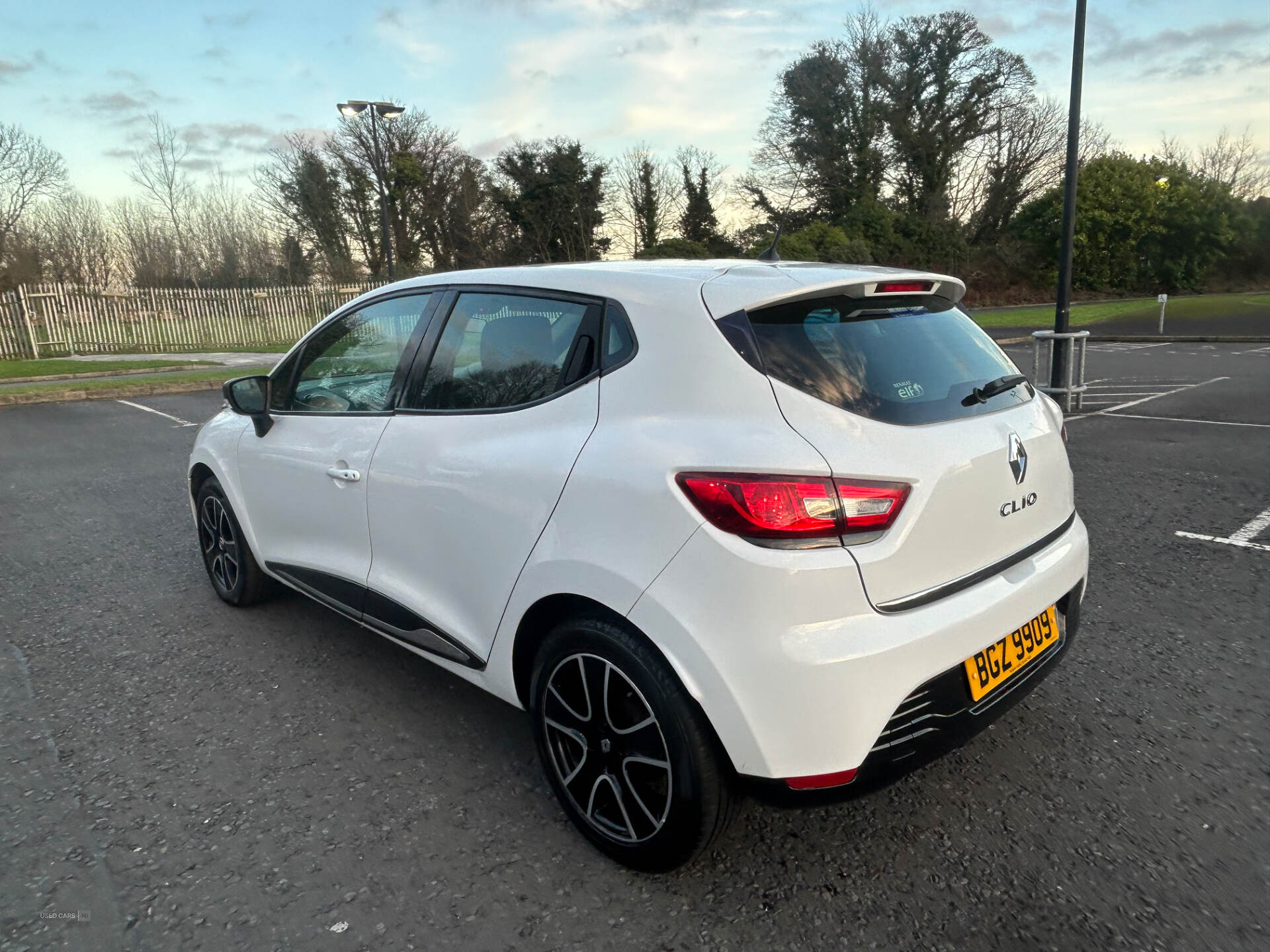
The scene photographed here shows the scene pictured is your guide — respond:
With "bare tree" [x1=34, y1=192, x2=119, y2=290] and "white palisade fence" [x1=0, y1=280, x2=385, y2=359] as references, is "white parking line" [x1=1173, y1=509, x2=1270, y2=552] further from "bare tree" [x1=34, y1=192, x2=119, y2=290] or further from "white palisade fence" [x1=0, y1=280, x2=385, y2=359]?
"bare tree" [x1=34, y1=192, x2=119, y2=290]

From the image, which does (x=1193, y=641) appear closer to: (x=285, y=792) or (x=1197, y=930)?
(x=1197, y=930)

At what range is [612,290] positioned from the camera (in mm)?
2389

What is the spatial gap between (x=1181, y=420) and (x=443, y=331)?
9.14 meters

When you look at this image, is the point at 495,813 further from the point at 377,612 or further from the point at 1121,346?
the point at 1121,346

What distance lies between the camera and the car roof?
2217 mm

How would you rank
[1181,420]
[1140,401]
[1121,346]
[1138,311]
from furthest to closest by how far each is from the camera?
[1138,311]
[1121,346]
[1140,401]
[1181,420]

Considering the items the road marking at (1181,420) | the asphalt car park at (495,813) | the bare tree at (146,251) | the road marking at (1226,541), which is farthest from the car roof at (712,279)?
the bare tree at (146,251)

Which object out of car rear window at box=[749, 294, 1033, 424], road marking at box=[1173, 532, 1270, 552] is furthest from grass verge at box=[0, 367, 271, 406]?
car rear window at box=[749, 294, 1033, 424]

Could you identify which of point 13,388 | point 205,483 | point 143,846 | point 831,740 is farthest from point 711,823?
point 13,388

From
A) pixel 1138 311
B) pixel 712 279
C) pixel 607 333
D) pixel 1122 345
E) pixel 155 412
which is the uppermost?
pixel 712 279

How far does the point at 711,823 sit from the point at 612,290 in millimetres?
1459

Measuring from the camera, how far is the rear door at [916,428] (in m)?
1.99

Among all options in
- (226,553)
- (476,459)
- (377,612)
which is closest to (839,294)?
(476,459)

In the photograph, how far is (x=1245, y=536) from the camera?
197 inches
